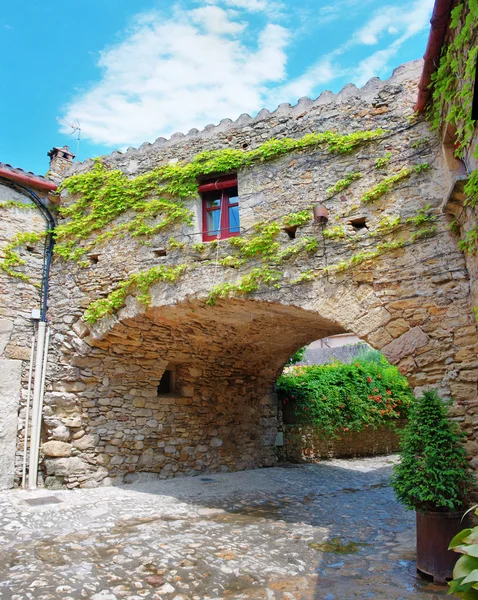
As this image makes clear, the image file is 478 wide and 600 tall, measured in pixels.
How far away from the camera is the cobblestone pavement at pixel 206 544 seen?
10.5 ft

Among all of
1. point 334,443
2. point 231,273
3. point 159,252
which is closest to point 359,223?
point 231,273

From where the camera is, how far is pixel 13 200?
7117mm

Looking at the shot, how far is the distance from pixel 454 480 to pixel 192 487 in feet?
14.3

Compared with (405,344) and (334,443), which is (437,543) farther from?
(334,443)

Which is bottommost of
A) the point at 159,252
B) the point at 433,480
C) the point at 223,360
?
the point at 433,480

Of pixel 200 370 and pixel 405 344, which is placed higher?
pixel 405 344

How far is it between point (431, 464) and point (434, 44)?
385 centimetres

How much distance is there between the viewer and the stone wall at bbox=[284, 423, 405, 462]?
10.0m

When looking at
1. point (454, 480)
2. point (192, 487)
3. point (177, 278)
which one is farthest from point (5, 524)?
point (454, 480)

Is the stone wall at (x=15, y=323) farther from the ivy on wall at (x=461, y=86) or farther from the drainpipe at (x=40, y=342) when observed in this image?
the ivy on wall at (x=461, y=86)

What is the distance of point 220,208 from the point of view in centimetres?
641

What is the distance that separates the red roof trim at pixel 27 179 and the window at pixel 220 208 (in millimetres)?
2707

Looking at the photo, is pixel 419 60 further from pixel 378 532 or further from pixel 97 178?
pixel 378 532

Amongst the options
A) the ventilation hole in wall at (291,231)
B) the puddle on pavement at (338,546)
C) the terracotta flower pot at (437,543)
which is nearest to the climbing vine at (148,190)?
the ventilation hole in wall at (291,231)
